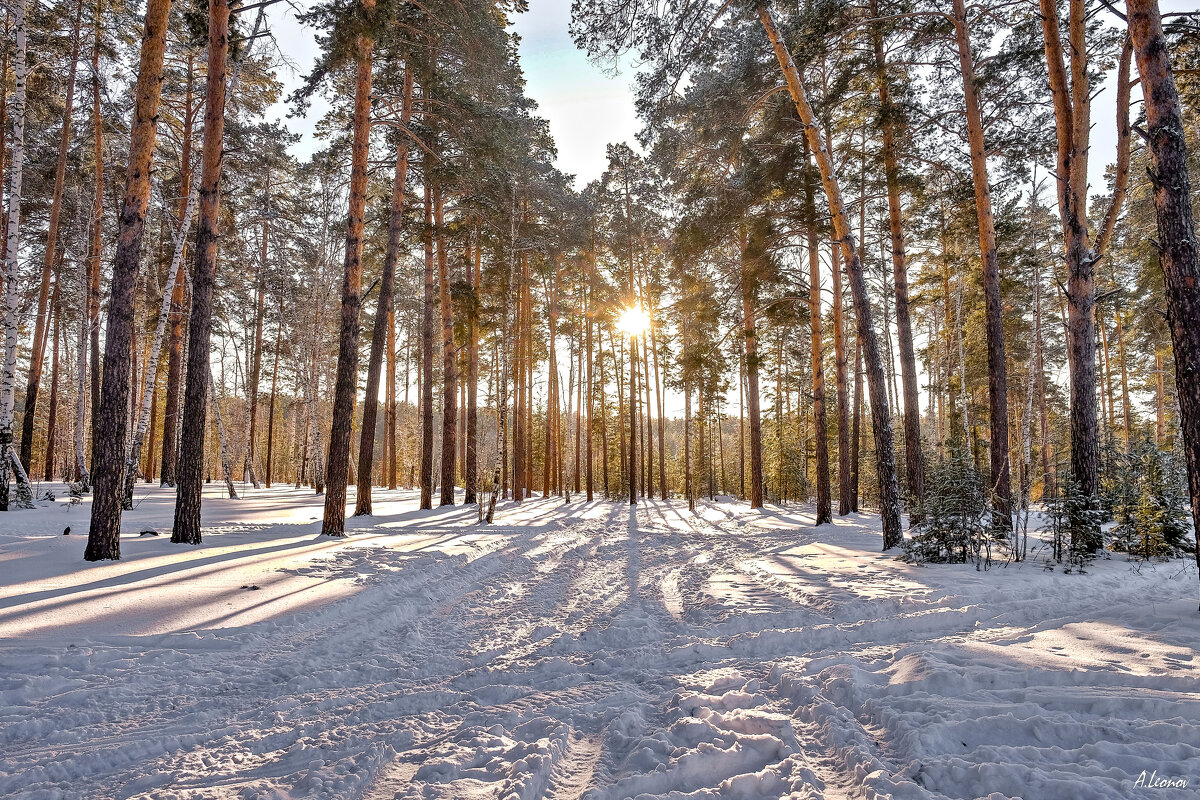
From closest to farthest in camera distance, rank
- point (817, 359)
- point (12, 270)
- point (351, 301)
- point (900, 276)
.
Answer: point (12, 270)
point (351, 301)
point (900, 276)
point (817, 359)

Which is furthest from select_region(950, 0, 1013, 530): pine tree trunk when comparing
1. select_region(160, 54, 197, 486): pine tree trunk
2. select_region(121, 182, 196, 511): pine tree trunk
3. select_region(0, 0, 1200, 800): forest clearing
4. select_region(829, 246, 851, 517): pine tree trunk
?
select_region(160, 54, 197, 486): pine tree trunk

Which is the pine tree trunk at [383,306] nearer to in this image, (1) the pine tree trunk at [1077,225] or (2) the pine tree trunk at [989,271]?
(2) the pine tree trunk at [989,271]

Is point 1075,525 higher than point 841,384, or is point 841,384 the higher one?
point 841,384

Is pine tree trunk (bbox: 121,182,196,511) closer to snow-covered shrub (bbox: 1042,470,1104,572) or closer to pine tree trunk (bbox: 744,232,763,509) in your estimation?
pine tree trunk (bbox: 744,232,763,509)

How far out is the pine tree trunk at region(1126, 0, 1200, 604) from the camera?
15.0 feet

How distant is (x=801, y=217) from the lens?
13.3 metres

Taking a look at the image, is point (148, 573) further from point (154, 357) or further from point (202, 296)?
point (154, 357)

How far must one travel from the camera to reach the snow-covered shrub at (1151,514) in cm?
682

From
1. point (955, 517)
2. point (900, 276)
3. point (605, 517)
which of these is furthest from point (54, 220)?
point (900, 276)

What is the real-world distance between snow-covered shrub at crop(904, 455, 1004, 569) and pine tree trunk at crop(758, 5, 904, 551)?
1202 millimetres

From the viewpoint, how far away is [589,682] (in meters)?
3.62

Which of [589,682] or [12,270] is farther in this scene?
[12,270]

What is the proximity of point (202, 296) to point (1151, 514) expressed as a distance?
1451 cm

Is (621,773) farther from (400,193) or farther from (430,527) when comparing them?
(400,193)
